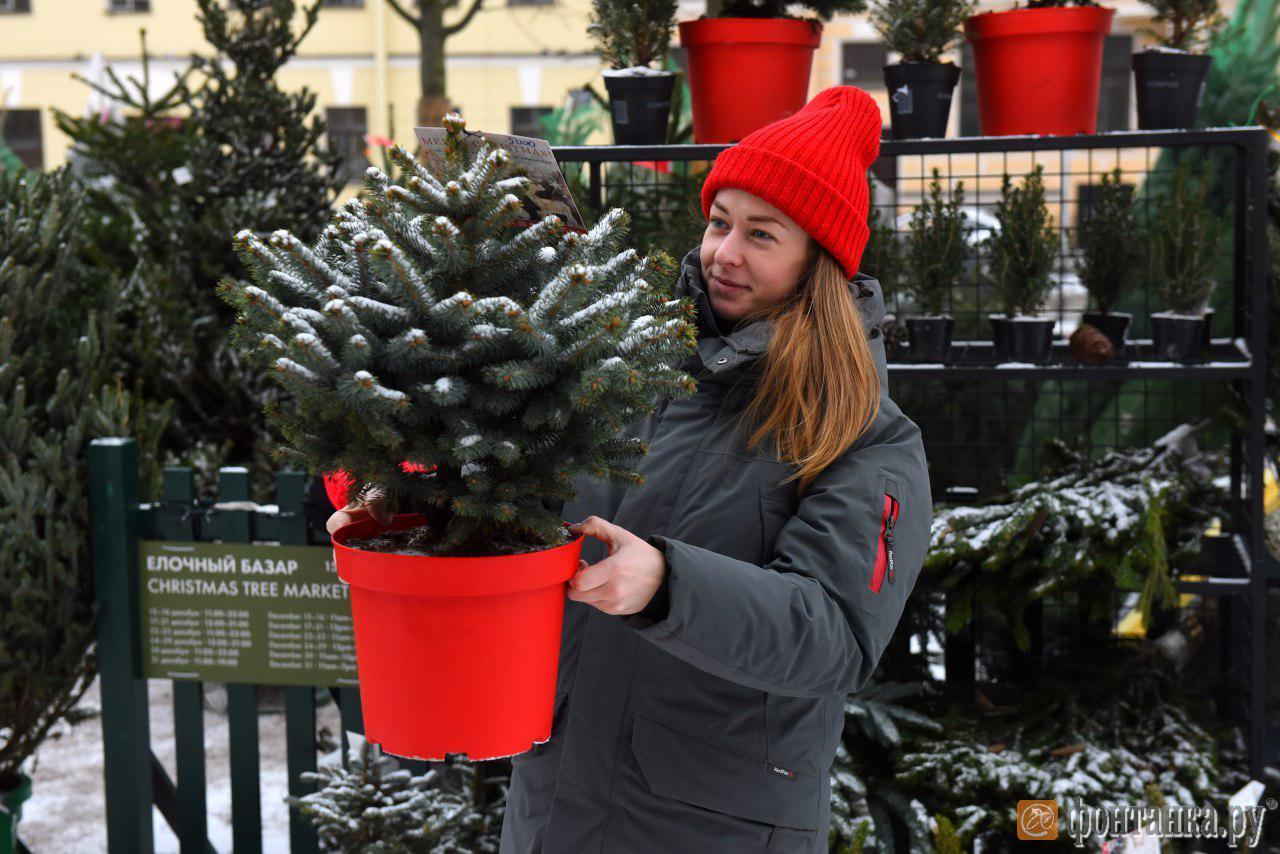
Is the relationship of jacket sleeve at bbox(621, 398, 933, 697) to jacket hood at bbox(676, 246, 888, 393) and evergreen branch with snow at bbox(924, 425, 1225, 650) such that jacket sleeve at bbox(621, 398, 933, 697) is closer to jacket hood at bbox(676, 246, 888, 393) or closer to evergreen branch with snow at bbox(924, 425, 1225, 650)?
jacket hood at bbox(676, 246, 888, 393)

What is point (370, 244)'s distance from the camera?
4.59 ft

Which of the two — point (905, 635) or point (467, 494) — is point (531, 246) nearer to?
point (467, 494)

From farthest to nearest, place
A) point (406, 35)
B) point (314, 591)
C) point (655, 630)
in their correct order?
point (406, 35) → point (314, 591) → point (655, 630)

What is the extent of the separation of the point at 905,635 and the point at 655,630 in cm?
219

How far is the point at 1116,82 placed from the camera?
16984 mm

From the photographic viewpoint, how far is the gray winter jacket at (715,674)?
164 centimetres

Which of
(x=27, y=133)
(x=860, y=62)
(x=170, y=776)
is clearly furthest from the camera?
(x=27, y=133)

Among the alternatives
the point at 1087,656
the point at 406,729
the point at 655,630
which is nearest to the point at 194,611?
the point at 406,729

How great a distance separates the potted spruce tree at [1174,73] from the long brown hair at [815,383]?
1.84m

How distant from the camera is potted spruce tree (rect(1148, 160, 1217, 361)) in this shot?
3260 millimetres

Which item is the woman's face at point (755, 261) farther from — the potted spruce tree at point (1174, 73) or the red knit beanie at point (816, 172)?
the potted spruce tree at point (1174, 73)

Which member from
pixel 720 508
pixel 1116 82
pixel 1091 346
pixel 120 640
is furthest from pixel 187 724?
pixel 1116 82

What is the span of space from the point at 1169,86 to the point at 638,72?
4.33ft

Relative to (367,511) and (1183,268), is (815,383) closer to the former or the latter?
(367,511)
